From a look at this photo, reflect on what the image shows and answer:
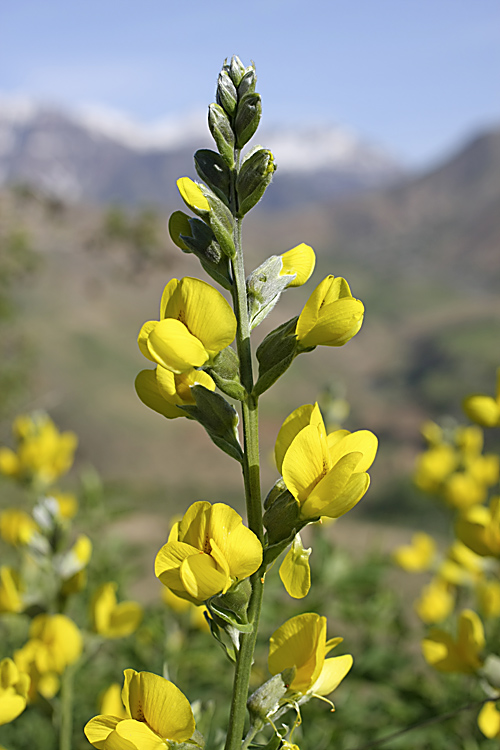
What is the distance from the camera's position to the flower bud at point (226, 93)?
1002 mm

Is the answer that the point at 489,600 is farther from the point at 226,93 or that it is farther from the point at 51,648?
the point at 226,93

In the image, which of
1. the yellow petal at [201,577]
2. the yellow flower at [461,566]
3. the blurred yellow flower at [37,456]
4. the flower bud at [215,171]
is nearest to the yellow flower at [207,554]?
the yellow petal at [201,577]

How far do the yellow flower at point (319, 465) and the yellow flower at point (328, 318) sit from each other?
0.36 feet

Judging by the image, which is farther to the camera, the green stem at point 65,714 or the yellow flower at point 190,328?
the green stem at point 65,714

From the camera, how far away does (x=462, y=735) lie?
2615mm

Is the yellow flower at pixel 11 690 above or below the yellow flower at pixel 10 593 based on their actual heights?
above

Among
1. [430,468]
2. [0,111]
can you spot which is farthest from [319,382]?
[0,111]

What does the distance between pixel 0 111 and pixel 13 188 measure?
314 feet

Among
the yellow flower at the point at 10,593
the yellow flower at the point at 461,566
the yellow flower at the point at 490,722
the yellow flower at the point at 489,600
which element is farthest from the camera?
the yellow flower at the point at 489,600

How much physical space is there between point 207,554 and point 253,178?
1.85 ft

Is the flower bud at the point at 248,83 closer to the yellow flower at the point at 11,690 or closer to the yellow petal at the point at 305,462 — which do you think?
the yellow petal at the point at 305,462

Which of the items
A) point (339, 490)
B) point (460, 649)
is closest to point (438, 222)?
point (460, 649)

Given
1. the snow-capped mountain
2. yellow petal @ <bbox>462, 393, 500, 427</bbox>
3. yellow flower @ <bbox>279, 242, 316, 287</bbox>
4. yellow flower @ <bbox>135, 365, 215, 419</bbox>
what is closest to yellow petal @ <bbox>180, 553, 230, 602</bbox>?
yellow flower @ <bbox>135, 365, 215, 419</bbox>

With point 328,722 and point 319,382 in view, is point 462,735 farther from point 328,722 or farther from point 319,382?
point 319,382
